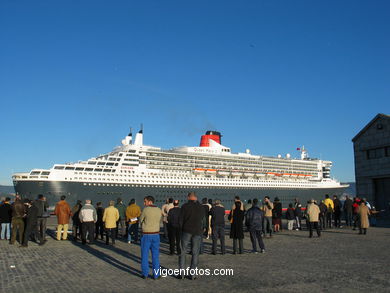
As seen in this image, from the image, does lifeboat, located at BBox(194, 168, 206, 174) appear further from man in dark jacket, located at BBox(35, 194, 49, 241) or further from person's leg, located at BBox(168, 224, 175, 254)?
person's leg, located at BBox(168, 224, 175, 254)

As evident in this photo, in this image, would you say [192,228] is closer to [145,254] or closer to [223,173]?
[145,254]

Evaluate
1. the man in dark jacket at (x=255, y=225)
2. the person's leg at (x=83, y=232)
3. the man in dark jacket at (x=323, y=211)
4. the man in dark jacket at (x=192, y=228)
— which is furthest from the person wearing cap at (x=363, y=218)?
the person's leg at (x=83, y=232)

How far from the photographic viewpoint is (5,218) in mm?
11859

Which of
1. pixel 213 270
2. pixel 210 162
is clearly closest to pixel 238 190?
pixel 210 162

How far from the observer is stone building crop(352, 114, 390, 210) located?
20.1 m

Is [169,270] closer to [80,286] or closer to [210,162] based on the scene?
[80,286]

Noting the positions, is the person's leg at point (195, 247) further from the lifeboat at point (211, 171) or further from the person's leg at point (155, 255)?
the lifeboat at point (211, 171)

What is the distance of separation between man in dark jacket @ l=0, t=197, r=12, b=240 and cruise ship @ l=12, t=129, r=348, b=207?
2238 centimetres

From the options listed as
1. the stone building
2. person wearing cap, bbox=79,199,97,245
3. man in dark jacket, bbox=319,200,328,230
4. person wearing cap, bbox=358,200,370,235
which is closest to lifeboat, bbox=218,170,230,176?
the stone building

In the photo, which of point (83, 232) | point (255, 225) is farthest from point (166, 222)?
point (255, 225)

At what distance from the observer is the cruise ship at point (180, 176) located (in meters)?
34.2

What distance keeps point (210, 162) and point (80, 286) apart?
41338 mm

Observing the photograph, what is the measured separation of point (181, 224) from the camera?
21.7ft

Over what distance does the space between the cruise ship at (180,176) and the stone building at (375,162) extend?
2260 cm
